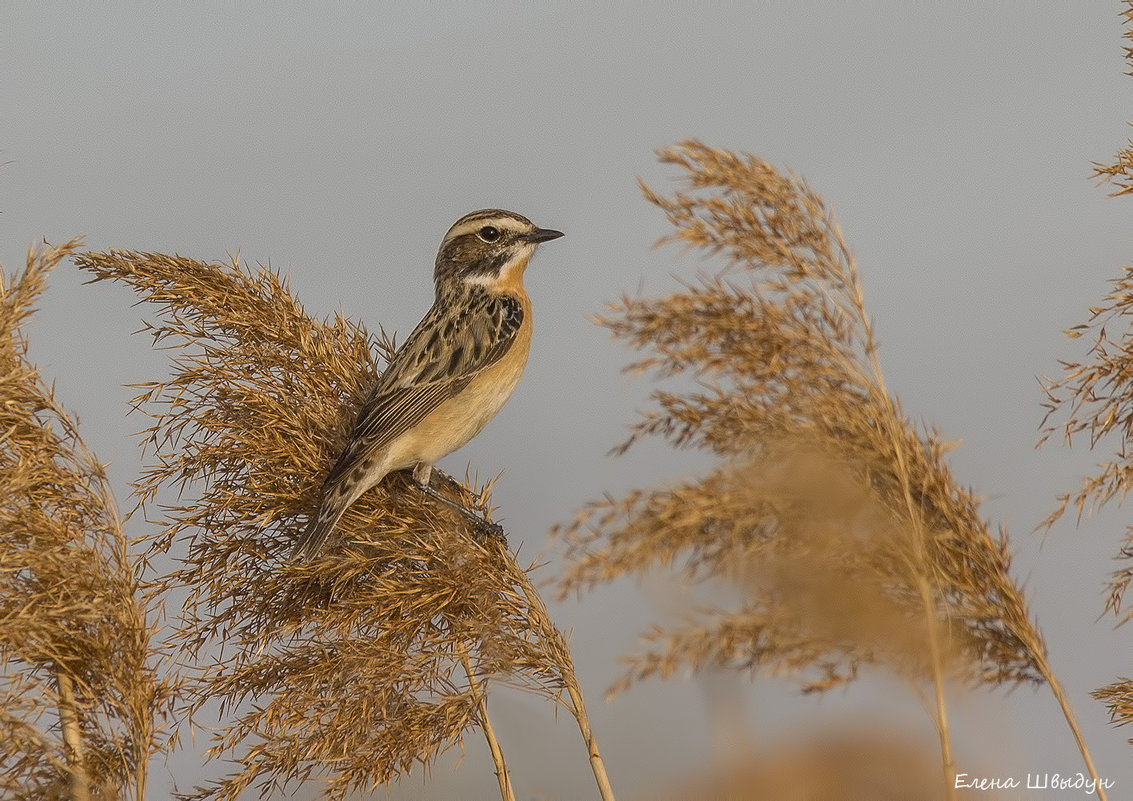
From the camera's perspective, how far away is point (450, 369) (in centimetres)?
704

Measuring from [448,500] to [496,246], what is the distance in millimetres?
3174

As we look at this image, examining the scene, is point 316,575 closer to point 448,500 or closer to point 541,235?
point 448,500

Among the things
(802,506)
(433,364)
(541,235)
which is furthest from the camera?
(541,235)

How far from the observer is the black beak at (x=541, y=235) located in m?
8.01

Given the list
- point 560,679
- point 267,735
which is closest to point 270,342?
point 267,735

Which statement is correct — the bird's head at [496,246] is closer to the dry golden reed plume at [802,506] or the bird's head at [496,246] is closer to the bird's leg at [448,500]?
the bird's leg at [448,500]

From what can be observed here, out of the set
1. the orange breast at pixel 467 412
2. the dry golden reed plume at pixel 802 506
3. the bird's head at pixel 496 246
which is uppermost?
the bird's head at pixel 496 246

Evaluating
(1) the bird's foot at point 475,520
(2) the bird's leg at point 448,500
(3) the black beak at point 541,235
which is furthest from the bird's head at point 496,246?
(1) the bird's foot at point 475,520

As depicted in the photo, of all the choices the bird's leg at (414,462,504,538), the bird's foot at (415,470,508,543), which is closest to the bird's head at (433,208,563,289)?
the bird's leg at (414,462,504,538)

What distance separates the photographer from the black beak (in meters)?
8.01

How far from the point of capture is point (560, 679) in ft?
14.4

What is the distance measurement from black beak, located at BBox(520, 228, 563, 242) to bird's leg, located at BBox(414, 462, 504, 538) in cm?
213

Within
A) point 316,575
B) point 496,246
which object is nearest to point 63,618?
point 316,575

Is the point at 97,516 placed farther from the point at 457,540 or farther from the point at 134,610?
the point at 457,540
